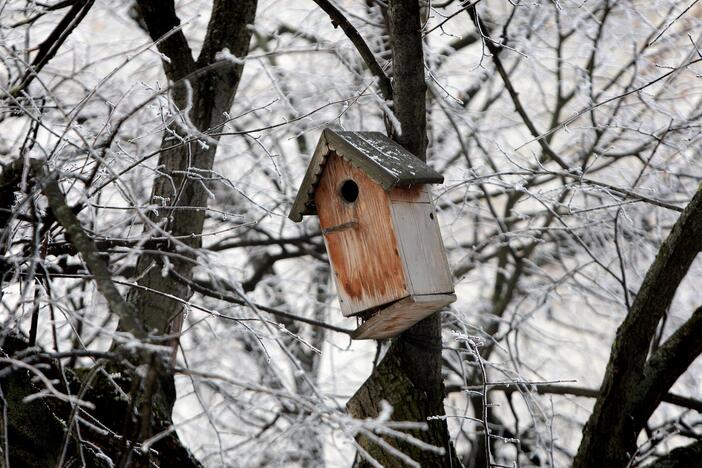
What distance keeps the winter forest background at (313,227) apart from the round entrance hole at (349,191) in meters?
0.25

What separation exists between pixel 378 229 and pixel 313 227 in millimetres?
3337

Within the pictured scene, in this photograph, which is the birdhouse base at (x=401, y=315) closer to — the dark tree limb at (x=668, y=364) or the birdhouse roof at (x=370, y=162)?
the birdhouse roof at (x=370, y=162)

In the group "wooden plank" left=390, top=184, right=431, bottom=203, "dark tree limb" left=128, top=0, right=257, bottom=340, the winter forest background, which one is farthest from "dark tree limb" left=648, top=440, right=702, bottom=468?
"dark tree limb" left=128, top=0, right=257, bottom=340

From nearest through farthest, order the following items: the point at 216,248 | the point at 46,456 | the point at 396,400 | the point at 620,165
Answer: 1. the point at 46,456
2. the point at 396,400
3. the point at 216,248
4. the point at 620,165

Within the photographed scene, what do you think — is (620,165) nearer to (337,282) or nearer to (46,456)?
(337,282)

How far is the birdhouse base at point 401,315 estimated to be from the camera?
2.57 metres

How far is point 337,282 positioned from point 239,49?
3.88 ft

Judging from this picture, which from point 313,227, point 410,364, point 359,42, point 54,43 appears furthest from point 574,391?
point 54,43

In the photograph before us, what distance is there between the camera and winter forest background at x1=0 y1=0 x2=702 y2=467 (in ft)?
7.13

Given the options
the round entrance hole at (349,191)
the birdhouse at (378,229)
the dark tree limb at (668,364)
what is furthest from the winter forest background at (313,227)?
the round entrance hole at (349,191)

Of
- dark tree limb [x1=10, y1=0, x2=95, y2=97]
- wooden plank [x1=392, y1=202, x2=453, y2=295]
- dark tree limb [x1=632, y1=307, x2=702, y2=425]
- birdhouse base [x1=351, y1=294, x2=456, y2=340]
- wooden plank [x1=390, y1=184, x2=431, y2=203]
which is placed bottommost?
dark tree limb [x1=632, y1=307, x2=702, y2=425]

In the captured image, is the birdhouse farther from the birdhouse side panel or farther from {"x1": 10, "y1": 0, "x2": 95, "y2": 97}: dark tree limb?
{"x1": 10, "y1": 0, "x2": 95, "y2": 97}: dark tree limb

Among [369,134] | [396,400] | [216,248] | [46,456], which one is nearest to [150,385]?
[46,456]

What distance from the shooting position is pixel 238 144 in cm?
600
